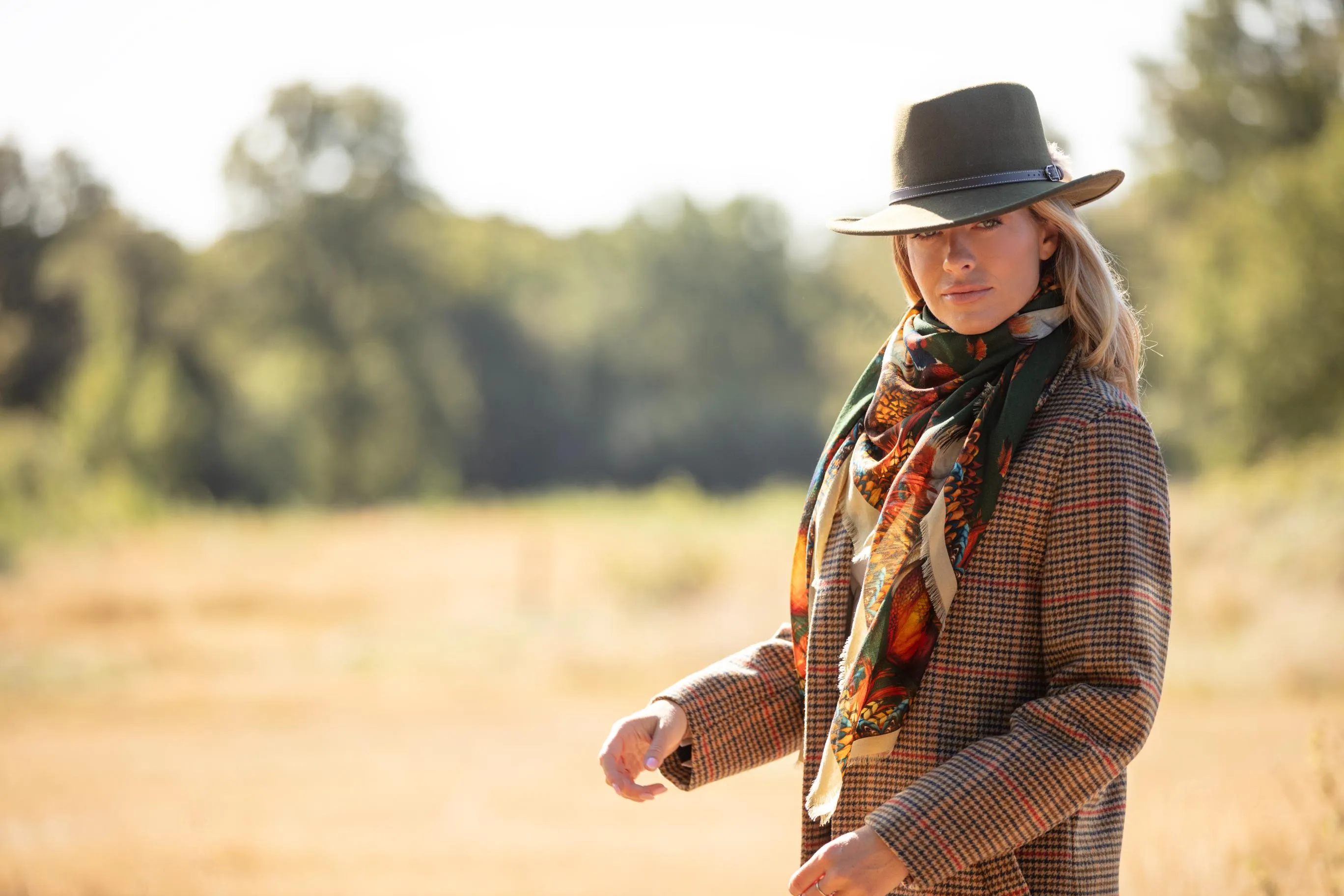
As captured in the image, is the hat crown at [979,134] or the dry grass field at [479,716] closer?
the hat crown at [979,134]

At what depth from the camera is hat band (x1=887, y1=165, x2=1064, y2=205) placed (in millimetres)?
1534

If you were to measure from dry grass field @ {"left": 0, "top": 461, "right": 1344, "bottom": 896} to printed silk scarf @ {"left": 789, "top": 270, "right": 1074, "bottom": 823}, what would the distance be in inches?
46.0

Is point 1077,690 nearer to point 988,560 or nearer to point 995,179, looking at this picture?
point 988,560

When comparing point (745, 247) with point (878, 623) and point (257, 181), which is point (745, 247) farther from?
point (878, 623)

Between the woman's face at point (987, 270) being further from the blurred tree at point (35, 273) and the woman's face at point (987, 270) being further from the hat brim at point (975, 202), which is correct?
the blurred tree at point (35, 273)

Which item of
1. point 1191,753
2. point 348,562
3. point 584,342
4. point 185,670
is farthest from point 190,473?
point 1191,753

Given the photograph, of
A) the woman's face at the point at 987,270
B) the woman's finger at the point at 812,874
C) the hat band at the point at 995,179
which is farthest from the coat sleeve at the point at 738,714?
the hat band at the point at 995,179

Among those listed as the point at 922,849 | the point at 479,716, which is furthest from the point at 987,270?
the point at 479,716

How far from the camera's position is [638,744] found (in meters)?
1.77

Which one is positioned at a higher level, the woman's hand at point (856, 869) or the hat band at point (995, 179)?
the hat band at point (995, 179)

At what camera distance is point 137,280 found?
1232 inches

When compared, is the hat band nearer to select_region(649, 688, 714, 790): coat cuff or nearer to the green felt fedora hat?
the green felt fedora hat

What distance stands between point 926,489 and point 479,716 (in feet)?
30.9

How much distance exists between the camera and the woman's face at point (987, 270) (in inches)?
59.8
